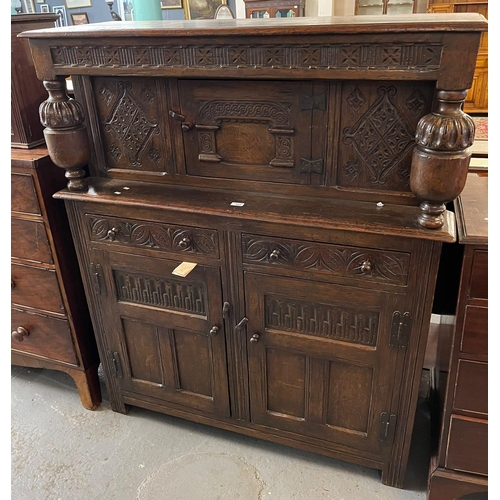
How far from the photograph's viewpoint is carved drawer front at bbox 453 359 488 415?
1322 millimetres

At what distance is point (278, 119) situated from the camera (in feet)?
4.56

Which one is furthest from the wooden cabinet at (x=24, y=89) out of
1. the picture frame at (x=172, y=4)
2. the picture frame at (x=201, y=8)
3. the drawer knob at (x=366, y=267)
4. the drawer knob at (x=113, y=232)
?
the picture frame at (x=172, y=4)

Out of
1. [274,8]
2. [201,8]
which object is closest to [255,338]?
[274,8]

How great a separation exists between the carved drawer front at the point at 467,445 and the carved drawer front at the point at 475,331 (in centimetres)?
24

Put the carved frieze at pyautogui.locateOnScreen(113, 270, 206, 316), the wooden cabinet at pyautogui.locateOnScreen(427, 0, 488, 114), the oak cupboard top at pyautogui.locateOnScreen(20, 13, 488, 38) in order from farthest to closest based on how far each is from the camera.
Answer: the wooden cabinet at pyautogui.locateOnScreen(427, 0, 488, 114)
the carved frieze at pyautogui.locateOnScreen(113, 270, 206, 316)
the oak cupboard top at pyautogui.locateOnScreen(20, 13, 488, 38)

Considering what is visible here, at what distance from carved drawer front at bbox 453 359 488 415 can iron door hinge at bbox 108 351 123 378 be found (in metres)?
1.22

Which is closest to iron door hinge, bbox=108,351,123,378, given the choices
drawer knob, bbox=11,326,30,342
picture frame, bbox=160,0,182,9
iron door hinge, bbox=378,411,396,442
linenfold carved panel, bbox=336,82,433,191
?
drawer knob, bbox=11,326,30,342

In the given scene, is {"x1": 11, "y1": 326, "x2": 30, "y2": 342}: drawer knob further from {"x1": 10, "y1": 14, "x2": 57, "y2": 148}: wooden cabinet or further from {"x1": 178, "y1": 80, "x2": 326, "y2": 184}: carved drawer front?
{"x1": 178, "y1": 80, "x2": 326, "y2": 184}: carved drawer front

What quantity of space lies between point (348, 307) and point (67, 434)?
4.19ft

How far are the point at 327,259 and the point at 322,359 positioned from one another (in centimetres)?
36

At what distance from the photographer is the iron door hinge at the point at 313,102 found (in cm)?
132

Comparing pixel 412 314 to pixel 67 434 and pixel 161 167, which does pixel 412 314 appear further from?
pixel 67 434

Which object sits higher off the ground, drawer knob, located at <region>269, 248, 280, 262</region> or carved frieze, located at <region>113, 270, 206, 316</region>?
drawer knob, located at <region>269, 248, 280, 262</region>

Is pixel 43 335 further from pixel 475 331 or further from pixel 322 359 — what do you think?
pixel 475 331
